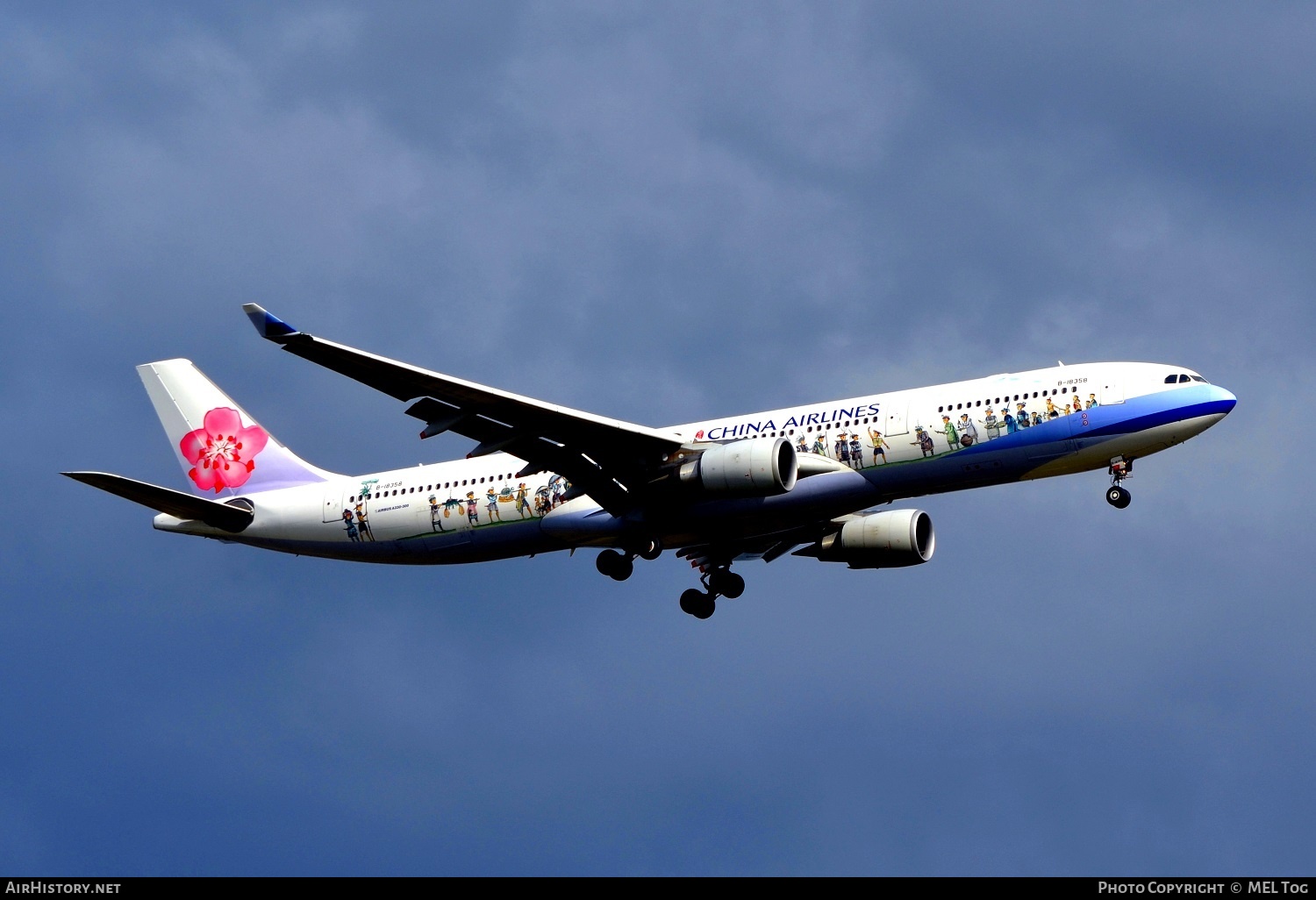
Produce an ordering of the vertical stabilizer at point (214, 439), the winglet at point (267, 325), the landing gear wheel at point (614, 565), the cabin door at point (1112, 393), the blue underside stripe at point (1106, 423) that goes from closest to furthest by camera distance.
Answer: the winglet at point (267, 325)
the blue underside stripe at point (1106, 423)
the cabin door at point (1112, 393)
the landing gear wheel at point (614, 565)
the vertical stabilizer at point (214, 439)

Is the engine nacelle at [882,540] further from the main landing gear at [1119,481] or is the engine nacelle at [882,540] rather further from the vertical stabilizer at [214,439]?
the vertical stabilizer at [214,439]

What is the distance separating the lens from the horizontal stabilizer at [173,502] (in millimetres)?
49281

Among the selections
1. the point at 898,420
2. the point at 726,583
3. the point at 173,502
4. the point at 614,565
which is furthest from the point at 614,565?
the point at 173,502

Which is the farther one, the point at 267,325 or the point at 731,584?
the point at 731,584

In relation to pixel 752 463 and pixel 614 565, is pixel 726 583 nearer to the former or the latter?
pixel 614 565

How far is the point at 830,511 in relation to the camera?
49438 millimetres

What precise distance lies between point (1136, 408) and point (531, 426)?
52.5ft

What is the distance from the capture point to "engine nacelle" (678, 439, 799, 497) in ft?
157

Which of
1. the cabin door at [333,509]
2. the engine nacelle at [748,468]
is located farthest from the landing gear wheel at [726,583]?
the cabin door at [333,509]

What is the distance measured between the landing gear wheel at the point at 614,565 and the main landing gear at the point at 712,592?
14.6 ft

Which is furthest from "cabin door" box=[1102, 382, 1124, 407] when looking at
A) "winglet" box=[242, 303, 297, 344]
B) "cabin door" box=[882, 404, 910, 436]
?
"winglet" box=[242, 303, 297, 344]

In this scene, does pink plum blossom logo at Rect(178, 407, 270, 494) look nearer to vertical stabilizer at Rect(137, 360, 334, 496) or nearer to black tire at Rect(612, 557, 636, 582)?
vertical stabilizer at Rect(137, 360, 334, 496)

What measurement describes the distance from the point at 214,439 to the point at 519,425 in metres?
16.5

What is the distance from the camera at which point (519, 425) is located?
157 ft
